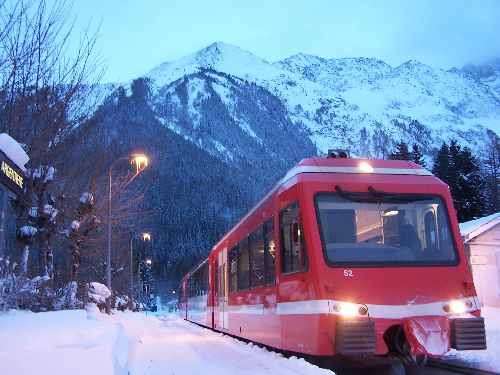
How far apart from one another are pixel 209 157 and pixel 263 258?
14816 cm

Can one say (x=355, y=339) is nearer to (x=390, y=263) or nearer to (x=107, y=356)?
(x=390, y=263)

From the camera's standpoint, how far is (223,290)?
705 inches

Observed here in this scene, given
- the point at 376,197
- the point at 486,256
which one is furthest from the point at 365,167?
the point at 486,256

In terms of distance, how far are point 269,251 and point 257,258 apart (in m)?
1.23

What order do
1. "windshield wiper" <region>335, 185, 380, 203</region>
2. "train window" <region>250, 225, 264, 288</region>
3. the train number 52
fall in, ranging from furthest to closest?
1. "train window" <region>250, 225, 264, 288</region>
2. "windshield wiper" <region>335, 185, 380, 203</region>
3. the train number 52

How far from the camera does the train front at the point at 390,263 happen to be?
8.26 metres

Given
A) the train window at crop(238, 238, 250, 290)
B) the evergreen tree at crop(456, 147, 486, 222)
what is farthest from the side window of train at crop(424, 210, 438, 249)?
the evergreen tree at crop(456, 147, 486, 222)

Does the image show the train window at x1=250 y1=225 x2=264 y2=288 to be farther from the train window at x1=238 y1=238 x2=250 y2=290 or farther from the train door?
the train door

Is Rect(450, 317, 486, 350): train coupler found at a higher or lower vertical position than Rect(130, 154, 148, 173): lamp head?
lower

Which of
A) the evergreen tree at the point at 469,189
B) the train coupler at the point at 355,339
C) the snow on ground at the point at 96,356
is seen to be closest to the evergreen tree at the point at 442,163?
the evergreen tree at the point at 469,189

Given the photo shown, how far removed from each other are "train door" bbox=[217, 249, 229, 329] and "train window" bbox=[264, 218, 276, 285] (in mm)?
5858

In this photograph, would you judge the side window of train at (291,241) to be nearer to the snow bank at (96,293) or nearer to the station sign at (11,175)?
the station sign at (11,175)

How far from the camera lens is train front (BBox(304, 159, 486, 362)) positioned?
8258 millimetres

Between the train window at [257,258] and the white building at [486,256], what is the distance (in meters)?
16.9
